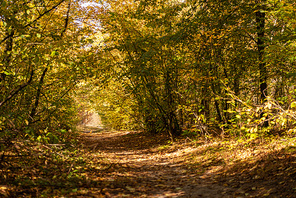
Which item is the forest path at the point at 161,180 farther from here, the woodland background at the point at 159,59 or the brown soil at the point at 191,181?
the woodland background at the point at 159,59

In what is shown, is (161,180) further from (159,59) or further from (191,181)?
(159,59)

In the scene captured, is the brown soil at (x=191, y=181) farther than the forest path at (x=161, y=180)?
No

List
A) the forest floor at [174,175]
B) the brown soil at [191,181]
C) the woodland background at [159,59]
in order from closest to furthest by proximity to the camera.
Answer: the forest floor at [174,175]
the brown soil at [191,181]
the woodland background at [159,59]

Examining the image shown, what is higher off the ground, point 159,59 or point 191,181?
point 159,59

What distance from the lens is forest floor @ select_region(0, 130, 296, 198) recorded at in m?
4.05

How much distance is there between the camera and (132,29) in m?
10.8

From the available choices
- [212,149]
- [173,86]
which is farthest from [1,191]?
[173,86]

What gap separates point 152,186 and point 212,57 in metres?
5.14

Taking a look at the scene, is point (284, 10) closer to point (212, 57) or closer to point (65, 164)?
point (212, 57)

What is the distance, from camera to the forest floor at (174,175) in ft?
13.3

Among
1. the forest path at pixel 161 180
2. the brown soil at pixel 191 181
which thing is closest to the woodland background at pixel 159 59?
the brown soil at pixel 191 181

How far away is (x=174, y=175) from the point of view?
6312mm

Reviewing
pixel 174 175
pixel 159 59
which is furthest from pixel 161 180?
pixel 159 59

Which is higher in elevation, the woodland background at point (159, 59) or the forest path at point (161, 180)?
the woodland background at point (159, 59)
